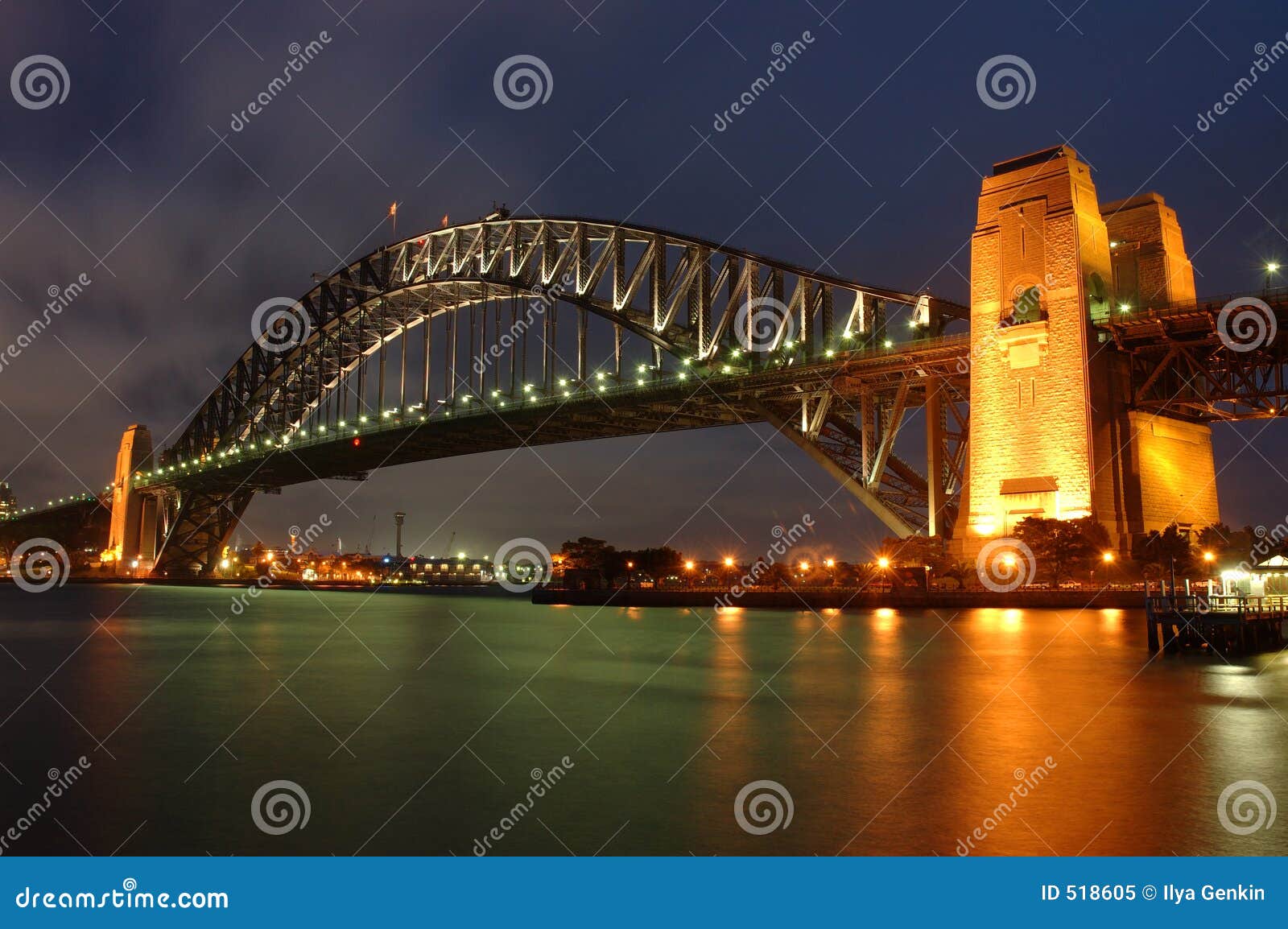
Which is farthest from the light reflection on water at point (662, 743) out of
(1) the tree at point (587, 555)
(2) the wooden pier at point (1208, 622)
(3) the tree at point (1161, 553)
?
(1) the tree at point (587, 555)

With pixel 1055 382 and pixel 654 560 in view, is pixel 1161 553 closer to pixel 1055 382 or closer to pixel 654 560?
pixel 1055 382

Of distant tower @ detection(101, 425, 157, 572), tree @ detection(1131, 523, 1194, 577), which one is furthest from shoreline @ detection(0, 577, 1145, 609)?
distant tower @ detection(101, 425, 157, 572)

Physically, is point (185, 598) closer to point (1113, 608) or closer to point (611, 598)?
point (611, 598)

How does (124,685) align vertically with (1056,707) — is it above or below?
below

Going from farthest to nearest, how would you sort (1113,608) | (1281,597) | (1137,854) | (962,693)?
(1113,608)
(1281,597)
(962,693)
(1137,854)

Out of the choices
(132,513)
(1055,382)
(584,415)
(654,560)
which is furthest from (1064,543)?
(132,513)

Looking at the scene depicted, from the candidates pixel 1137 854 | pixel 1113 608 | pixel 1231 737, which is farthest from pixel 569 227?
pixel 1137 854

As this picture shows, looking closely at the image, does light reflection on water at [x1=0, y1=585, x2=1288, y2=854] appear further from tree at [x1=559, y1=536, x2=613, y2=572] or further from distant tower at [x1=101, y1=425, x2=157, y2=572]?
distant tower at [x1=101, y1=425, x2=157, y2=572]
